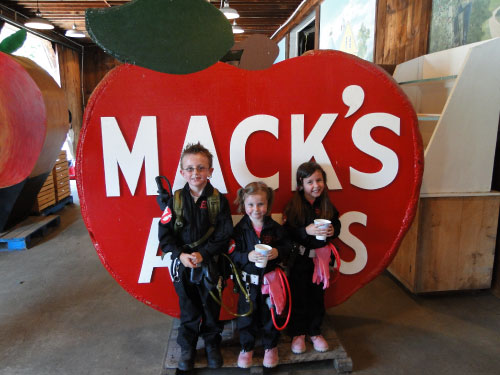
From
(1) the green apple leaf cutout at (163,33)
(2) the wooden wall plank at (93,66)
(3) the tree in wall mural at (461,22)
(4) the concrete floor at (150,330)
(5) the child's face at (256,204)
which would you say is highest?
(2) the wooden wall plank at (93,66)

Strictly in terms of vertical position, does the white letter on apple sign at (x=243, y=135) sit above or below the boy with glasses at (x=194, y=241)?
above

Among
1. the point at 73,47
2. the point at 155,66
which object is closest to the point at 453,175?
the point at 155,66

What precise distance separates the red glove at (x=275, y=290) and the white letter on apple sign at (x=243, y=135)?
0.53 meters

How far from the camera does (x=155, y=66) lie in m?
1.36

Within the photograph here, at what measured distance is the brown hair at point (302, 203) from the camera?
2.04 m

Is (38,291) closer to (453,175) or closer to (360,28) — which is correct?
(453,175)

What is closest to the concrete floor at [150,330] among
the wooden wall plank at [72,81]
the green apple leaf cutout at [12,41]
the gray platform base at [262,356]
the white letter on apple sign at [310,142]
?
the gray platform base at [262,356]

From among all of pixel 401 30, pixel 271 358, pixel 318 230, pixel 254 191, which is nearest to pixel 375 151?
pixel 318 230

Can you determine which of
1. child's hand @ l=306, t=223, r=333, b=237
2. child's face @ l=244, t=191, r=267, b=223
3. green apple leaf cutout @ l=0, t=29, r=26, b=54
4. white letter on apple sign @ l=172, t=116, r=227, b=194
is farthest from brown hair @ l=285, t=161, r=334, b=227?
green apple leaf cutout @ l=0, t=29, r=26, b=54

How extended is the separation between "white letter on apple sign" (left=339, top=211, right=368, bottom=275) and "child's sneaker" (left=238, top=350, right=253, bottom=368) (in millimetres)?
702

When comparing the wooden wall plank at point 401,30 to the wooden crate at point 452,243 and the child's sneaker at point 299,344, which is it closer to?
the wooden crate at point 452,243

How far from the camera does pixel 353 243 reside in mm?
2270

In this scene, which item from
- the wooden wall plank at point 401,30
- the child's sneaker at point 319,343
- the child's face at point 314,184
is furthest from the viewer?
the wooden wall plank at point 401,30

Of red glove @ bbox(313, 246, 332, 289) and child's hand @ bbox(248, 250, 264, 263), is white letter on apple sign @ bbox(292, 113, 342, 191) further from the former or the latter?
child's hand @ bbox(248, 250, 264, 263)
